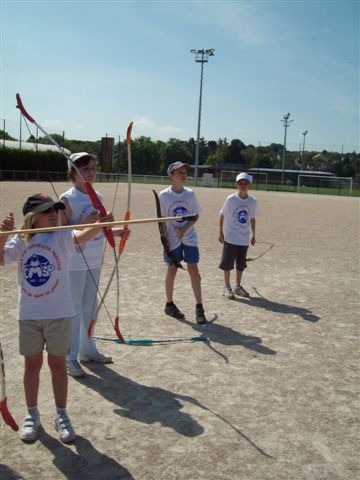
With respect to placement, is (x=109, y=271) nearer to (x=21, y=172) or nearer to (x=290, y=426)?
(x=290, y=426)

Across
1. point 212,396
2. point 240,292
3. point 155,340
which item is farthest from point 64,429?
point 240,292

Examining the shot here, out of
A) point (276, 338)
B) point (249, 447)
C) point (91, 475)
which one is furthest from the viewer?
point (276, 338)

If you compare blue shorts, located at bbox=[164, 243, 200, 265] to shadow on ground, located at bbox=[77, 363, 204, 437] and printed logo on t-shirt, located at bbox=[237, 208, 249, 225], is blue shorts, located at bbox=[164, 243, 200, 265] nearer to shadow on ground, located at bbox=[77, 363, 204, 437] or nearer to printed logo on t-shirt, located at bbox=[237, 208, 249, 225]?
printed logo on t-shirt, located at bbox=[237, 208, 249, 225]

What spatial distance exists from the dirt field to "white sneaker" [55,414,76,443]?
51 millimetres

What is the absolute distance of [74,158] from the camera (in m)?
3.92

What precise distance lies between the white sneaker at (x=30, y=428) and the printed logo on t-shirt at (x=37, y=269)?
0.87m

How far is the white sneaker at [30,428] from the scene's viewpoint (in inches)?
120

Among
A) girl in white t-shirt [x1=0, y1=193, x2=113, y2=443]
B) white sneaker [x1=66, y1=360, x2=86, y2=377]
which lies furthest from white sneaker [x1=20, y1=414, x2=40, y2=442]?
white sneaker [x1=66, y1=360, x2=86, y2=377]

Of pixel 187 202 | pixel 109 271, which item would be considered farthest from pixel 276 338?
pixel 109 271

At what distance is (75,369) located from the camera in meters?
4.02

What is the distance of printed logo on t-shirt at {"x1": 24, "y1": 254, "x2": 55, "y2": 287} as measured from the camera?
3.05 meters

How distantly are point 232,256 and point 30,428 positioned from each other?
437 centimetres

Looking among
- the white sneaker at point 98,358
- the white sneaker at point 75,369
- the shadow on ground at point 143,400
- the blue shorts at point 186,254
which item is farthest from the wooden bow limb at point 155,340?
the blue shorts at point 186,254

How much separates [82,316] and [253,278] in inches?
177
